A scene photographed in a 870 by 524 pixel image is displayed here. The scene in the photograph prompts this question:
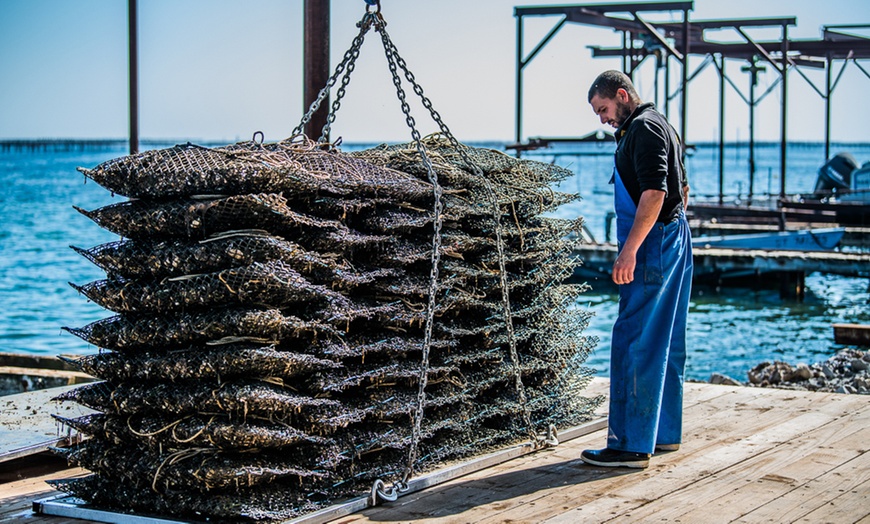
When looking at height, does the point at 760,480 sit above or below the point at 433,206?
below

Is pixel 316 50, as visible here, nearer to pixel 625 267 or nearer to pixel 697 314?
pixel 625 267

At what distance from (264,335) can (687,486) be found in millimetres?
2014

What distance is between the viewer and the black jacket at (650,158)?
15.9 ft

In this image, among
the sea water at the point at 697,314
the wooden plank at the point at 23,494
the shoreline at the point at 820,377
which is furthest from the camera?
the sea water at the point at 697,314

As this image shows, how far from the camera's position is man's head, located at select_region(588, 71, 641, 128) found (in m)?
5.04

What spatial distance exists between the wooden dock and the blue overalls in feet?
0.72

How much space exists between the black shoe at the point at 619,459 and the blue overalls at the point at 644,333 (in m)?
0.03

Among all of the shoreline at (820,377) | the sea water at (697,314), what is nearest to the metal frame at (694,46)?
the sea water at (697,314)

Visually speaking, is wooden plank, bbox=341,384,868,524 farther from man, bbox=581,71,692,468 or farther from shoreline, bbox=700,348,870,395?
shoreline, bbox=700,348,870,395

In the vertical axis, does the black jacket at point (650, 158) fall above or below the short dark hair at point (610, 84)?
below

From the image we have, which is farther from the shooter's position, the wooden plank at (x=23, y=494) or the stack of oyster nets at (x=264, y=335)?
the wooden plank at (x=23, y=494)

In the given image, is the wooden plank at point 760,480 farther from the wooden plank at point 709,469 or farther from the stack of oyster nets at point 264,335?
the stack of oyster nets at point 264,335

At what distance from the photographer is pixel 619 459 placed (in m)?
5.01

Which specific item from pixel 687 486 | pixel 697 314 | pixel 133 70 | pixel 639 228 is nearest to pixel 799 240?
pixel 697 314
